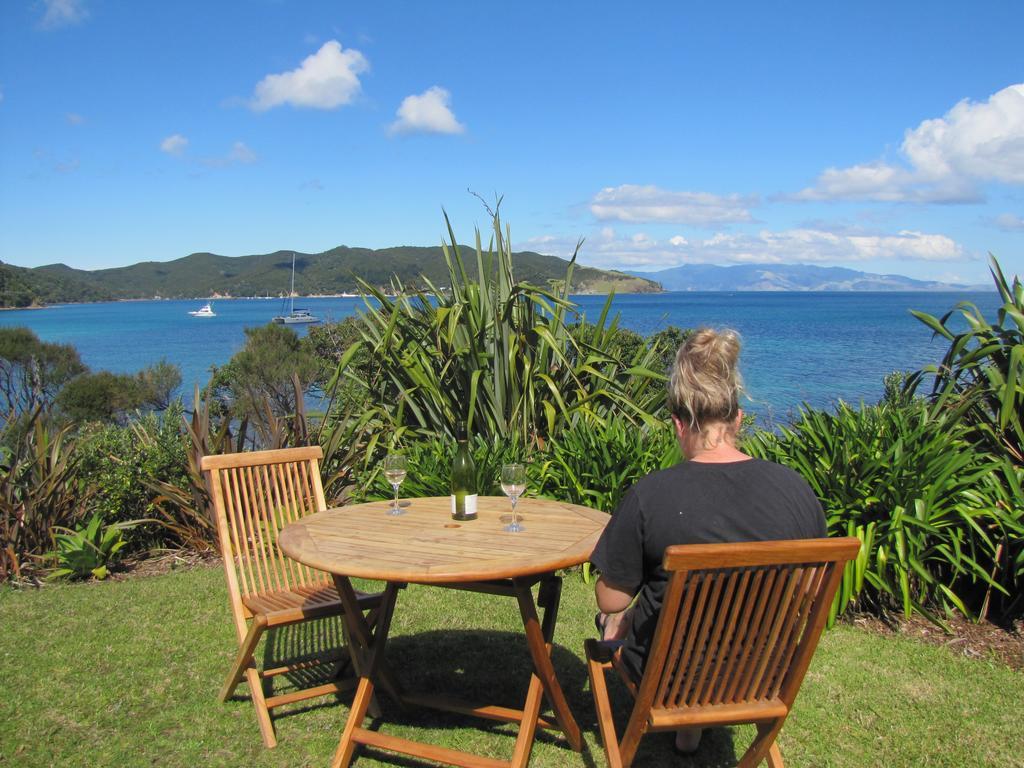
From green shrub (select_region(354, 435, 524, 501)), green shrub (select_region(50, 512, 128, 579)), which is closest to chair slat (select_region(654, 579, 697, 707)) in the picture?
green shrub (select_region(354, 435, 524, 501))

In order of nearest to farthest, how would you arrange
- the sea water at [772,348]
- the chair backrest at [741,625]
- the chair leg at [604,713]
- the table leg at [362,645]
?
the chair backrest at [741,625]
the chair leg at [604,713]
the table leg at [362,645]
the sea water at [772,348]

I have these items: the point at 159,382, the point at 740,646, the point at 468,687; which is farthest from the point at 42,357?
the point at 740,646

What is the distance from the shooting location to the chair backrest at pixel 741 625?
5.74 feet

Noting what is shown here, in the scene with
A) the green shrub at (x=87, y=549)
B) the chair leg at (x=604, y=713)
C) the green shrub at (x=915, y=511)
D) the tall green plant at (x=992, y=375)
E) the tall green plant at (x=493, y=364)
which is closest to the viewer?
the chair leg at (x=604, y=713)

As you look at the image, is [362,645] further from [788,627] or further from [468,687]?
[788,627]

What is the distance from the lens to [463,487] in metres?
2.87

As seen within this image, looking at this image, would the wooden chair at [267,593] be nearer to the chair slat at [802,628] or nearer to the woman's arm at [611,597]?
the woman's arm at [611,597]

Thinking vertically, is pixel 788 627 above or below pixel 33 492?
above

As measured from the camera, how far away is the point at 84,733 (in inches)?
109

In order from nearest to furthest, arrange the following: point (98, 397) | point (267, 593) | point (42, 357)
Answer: point (267, 593) < point (98, 397) < point (42, 357)

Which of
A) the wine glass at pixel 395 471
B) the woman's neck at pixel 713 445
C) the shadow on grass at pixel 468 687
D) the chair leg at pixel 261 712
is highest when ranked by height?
the woman's neck at pixel 713 445

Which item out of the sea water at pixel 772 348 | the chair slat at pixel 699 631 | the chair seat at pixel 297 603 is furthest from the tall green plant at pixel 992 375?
the chair seat at pixel 297 603

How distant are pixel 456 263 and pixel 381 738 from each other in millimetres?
3600

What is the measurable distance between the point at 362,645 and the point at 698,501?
56.5 inches
